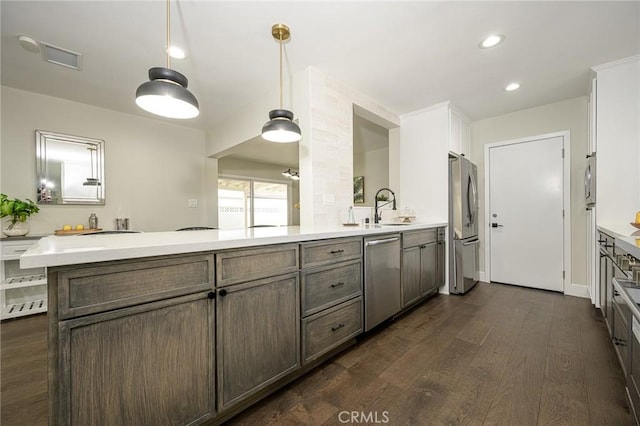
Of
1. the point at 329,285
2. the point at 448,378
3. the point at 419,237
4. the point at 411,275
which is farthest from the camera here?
the point at 419,237

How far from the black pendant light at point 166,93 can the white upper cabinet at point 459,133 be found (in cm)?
317

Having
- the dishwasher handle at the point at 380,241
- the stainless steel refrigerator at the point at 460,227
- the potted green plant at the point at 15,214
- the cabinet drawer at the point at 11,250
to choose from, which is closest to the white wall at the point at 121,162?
the potted green plant at the point at 15,214

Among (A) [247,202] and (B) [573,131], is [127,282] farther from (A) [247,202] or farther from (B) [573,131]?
(A) [247,202]

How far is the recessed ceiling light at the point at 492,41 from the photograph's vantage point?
2152mm

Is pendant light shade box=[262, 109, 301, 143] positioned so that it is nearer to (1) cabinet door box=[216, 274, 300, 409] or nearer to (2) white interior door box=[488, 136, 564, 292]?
(1) cabinet door box=[216, 274, 300, 409]

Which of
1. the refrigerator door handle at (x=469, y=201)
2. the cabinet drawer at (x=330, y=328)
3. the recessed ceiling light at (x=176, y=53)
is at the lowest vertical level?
the cabinet drawer at (x=330, y=328)

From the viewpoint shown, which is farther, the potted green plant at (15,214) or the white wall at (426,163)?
the white wall at (426,163)

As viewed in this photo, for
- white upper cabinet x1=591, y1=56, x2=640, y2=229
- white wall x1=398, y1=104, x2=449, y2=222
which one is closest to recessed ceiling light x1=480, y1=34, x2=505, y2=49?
white wall x1=398, y1=104, x2=449, y2=222

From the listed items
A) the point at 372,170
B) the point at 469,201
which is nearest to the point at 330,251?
the point at 469,201

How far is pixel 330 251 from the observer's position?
1.76 metres

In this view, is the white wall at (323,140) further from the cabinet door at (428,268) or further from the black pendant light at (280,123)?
the cabinet door at (428,268)

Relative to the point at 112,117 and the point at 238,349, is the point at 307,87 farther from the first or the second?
the point at 112,117

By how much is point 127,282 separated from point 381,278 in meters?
1.80

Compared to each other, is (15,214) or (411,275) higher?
(15,214)
